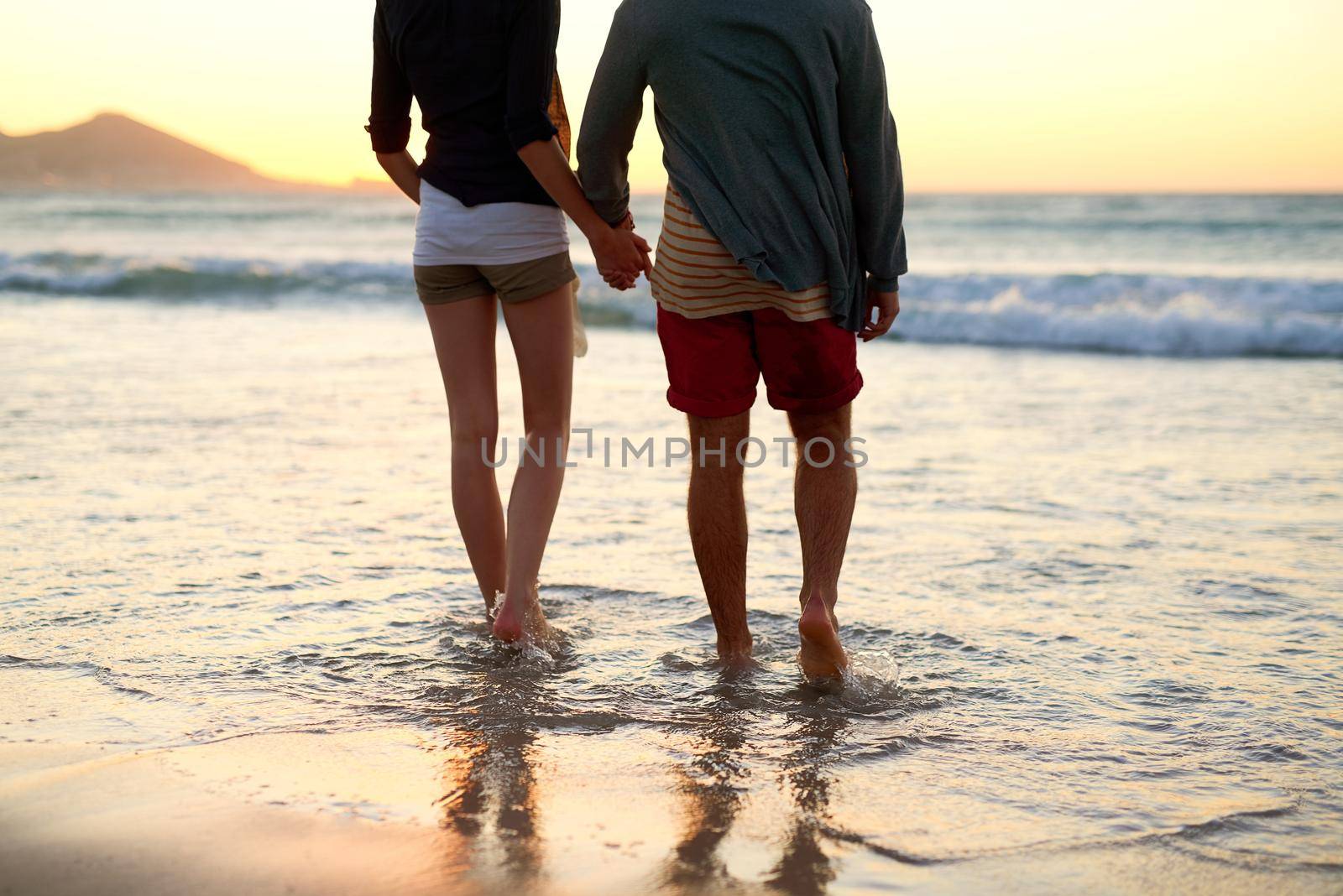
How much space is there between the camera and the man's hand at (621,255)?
270 centimetres

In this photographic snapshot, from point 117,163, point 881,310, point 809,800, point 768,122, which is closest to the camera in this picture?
point 809,800

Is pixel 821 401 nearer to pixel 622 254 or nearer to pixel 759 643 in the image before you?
pixel 622 254

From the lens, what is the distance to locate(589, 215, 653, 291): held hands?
270 centimetres

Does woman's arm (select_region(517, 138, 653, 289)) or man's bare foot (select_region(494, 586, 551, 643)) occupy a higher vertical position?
woman's arm (select_region(517, 138, 653, 289))

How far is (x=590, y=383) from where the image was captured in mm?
7176

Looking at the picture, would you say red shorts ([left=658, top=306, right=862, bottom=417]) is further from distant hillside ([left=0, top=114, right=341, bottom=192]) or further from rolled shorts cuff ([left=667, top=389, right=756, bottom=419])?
distant hillside ([left=0, top=114, right=341, bottom=192])

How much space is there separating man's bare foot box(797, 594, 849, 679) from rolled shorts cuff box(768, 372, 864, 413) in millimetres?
424

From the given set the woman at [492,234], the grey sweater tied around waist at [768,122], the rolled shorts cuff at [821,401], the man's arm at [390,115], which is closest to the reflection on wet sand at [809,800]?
the rolled shorts cuff at [821,401]

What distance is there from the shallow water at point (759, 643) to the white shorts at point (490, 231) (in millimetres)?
942

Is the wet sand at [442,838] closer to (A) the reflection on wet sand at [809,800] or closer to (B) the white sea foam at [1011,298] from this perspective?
(A) the reflection on wet sand at [809,800]

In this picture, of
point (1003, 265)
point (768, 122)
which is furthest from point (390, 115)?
point (1003, 265)

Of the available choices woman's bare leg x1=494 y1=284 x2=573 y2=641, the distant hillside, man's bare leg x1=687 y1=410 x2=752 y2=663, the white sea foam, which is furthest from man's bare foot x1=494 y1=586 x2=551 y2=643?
the distant hillside

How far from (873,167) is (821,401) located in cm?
52

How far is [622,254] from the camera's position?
8.90 ft
